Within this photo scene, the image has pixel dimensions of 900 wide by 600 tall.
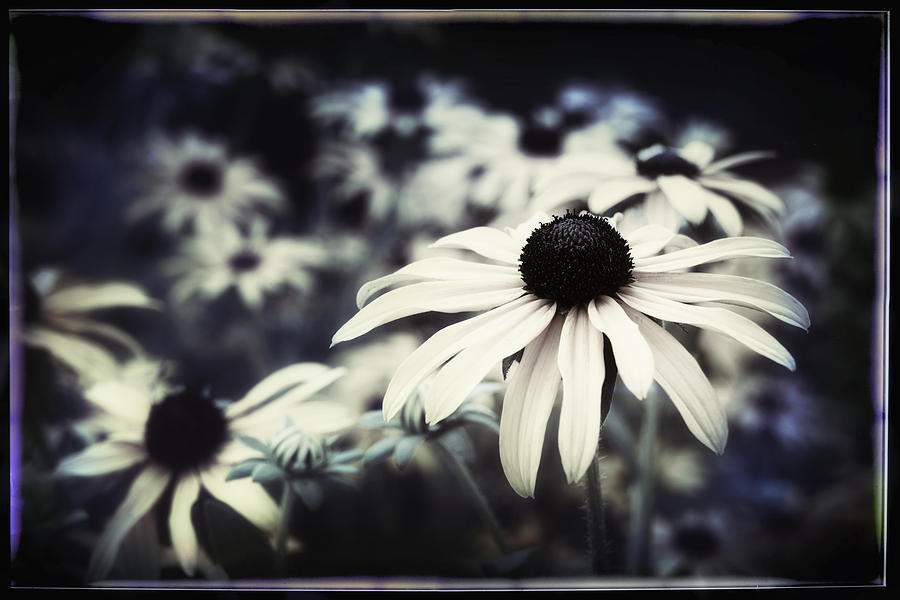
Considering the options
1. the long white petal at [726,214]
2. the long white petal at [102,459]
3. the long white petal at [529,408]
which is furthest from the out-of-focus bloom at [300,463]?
the long white petal at [726,214]

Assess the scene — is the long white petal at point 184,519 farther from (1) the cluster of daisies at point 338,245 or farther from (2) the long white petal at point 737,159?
(2) the long white petal at point 737,159

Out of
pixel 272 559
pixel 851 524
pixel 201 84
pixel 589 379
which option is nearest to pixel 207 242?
pixel 201 84

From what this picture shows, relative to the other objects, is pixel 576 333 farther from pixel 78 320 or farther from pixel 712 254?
pixel 78 320

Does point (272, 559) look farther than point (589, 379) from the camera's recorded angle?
Yes

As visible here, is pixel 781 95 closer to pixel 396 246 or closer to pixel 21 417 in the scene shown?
pixel 396 246

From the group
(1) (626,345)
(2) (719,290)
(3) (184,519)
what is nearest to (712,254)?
(2) (719,290)

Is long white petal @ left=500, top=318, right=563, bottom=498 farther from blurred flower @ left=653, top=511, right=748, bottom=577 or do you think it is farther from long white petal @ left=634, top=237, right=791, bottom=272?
blurred flower @ left=653, top=511, right=748, bottom=577
